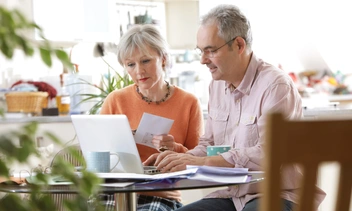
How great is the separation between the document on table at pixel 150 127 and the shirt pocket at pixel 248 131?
0.87ft

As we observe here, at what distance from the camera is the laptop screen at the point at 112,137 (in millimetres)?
2305

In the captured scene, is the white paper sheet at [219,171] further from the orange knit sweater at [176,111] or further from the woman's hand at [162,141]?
the orange knit sweater at [176,111]

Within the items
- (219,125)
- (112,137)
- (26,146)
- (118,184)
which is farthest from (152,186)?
(26,146)

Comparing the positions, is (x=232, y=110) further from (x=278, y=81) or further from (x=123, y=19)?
(x=123, y=19)

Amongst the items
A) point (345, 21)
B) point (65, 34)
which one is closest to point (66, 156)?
point (65, 34)

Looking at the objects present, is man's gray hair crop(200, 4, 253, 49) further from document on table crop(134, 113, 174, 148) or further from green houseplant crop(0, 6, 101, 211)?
green houseplant crop(0, 6, 101, 211)

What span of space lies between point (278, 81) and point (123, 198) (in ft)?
2.32

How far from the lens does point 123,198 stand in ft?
7.58

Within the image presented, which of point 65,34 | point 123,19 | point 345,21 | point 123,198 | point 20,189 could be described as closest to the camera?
point 20,189

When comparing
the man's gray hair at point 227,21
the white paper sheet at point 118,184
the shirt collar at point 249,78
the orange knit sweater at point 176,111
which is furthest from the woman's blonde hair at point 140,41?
the white paper sheet at point 118,184

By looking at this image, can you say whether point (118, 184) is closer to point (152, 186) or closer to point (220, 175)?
point (152, 186)

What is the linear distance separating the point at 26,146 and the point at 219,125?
6.56ft

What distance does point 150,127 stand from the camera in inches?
104

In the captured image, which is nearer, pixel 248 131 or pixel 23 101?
pixel 248 131
